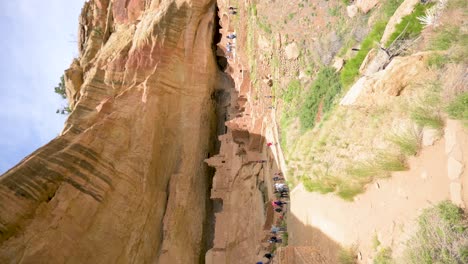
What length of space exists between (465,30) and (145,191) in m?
14.1

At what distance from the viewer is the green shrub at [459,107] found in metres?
6.78

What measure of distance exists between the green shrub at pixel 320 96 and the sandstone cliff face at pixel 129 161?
7.72 m

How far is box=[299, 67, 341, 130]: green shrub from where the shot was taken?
41.9ft

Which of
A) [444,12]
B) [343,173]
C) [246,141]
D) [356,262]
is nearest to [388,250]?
[356,262]

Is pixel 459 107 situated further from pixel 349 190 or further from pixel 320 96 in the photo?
pixel 320 96

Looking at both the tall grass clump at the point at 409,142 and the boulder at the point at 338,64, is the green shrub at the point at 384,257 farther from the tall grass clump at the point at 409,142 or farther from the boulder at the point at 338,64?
the boulder at the point at 338,64

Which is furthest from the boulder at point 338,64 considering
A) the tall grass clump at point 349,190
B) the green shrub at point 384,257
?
the green shrub at point 384,257

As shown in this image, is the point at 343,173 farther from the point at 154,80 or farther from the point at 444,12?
the point at 154,80

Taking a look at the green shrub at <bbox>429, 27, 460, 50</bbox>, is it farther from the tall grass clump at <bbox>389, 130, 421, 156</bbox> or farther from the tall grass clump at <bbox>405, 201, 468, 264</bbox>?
the tall grass clump at <bbox>405, 201, 468, 264</bbox>

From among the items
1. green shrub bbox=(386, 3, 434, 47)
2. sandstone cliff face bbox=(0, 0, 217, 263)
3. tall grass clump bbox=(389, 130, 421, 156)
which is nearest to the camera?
tall grass clump bbox=(389, 130, 421, 156)

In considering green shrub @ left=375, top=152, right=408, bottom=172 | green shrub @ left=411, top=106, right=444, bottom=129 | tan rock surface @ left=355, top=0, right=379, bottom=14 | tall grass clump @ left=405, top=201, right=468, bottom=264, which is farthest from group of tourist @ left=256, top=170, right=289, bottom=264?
tall grass clump @ left=405, top=201, right=468, bottom=264

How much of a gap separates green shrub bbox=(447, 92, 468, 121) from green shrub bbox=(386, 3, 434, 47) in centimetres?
387

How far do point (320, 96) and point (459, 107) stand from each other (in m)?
6.55

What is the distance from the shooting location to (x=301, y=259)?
32.4 feet
